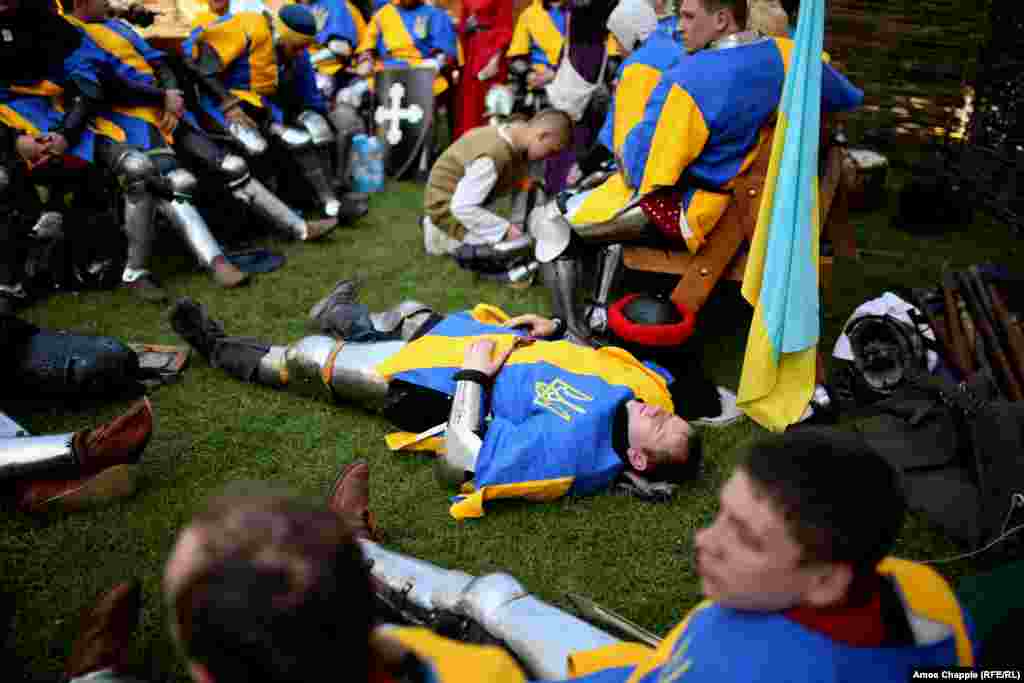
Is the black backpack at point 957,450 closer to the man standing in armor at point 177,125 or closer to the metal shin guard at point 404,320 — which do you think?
the metal shin guard at point 404,320

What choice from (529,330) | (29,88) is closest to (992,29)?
(529,330)

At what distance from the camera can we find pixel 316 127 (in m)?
5.22

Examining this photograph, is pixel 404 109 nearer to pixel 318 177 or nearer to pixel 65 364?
pixel 318 177

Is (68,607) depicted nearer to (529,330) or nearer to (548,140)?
(529,330)

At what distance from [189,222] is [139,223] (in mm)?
274

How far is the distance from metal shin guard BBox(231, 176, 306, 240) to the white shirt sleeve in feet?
3.94

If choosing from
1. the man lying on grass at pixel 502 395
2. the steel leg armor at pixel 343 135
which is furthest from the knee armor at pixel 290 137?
the man lying on grass at pixel 502 395

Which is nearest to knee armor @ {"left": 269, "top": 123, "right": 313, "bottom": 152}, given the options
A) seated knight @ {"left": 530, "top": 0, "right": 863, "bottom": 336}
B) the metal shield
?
the metal shield

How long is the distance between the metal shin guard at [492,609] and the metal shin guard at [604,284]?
180cm

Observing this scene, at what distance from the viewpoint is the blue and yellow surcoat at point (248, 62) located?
15.5ft

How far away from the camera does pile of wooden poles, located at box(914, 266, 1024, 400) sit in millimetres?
2932

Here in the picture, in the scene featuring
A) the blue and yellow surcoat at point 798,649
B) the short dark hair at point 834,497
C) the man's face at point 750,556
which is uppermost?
the short dark hair at point 834,497

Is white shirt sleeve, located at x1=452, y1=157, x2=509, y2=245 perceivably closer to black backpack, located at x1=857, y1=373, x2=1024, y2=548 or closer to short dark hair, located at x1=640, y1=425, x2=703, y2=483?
short dark hair, located at x1=640, y1=425, x2=703, y2=483

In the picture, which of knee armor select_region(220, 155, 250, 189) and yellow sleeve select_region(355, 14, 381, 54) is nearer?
knee armor select_region(220, 155, 250, 189)
